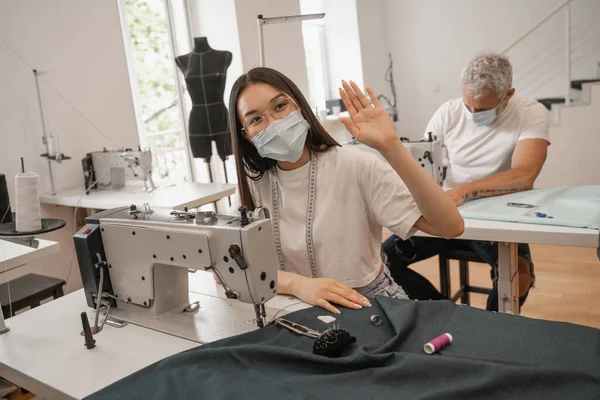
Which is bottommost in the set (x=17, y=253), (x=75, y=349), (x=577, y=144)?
(x=577, y=144)

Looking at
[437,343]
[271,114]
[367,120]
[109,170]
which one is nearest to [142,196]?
[109,170]

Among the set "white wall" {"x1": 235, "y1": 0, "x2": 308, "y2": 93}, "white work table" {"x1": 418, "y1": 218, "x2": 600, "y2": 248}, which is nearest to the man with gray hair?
"white work table" {"x1": 418, "y1": 218, "x2": 600, "y2": 248}

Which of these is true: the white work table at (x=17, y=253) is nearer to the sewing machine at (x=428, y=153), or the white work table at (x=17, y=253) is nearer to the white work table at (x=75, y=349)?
the white work table at (x=75, y=349)

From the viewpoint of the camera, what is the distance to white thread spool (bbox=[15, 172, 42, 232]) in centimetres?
161

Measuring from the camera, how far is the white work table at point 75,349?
1.12 meters

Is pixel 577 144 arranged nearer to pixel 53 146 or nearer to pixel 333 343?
pixel 53 146

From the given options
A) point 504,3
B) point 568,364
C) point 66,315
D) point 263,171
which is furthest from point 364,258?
point 504,3

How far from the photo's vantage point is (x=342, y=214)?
5.19ft

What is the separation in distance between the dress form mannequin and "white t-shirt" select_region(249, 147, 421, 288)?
2.04 meters

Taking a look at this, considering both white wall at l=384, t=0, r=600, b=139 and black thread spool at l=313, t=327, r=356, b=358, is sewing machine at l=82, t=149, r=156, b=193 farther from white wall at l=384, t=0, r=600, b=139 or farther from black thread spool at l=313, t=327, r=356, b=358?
white wall at l=384, t=0, r=600, b=139

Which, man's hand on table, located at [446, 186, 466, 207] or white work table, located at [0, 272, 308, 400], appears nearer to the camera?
white work table, located at [0, 272, 308, 400]

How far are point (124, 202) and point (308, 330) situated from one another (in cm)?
205

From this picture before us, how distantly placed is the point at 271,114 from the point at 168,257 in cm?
50

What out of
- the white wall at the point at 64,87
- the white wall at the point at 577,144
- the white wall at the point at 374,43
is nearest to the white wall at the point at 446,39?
the white wall at the point at 374,43
